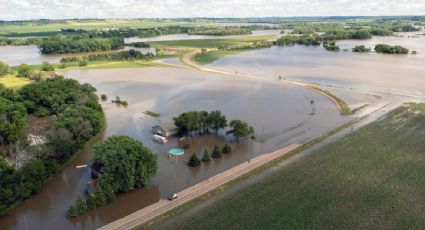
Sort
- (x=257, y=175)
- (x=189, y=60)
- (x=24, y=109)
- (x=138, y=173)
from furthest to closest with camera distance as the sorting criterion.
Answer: (x=189, y=60)
(x=24, y=109)
(x=257, y=175)
(x=138, y=173)

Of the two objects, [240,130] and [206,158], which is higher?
[240,130]

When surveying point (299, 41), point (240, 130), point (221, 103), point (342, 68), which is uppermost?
point (299, 41)

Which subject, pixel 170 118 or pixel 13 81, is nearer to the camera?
pixel 170 118

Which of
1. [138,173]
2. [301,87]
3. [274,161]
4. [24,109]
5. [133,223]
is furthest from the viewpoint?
[301,87]

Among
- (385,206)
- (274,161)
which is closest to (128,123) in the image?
(274,161)

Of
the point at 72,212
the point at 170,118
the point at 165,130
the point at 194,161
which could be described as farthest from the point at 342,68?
the point at 72,212

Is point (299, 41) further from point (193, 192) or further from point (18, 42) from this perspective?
point (193, 192)

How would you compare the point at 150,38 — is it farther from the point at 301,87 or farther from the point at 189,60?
the point at 301,87
